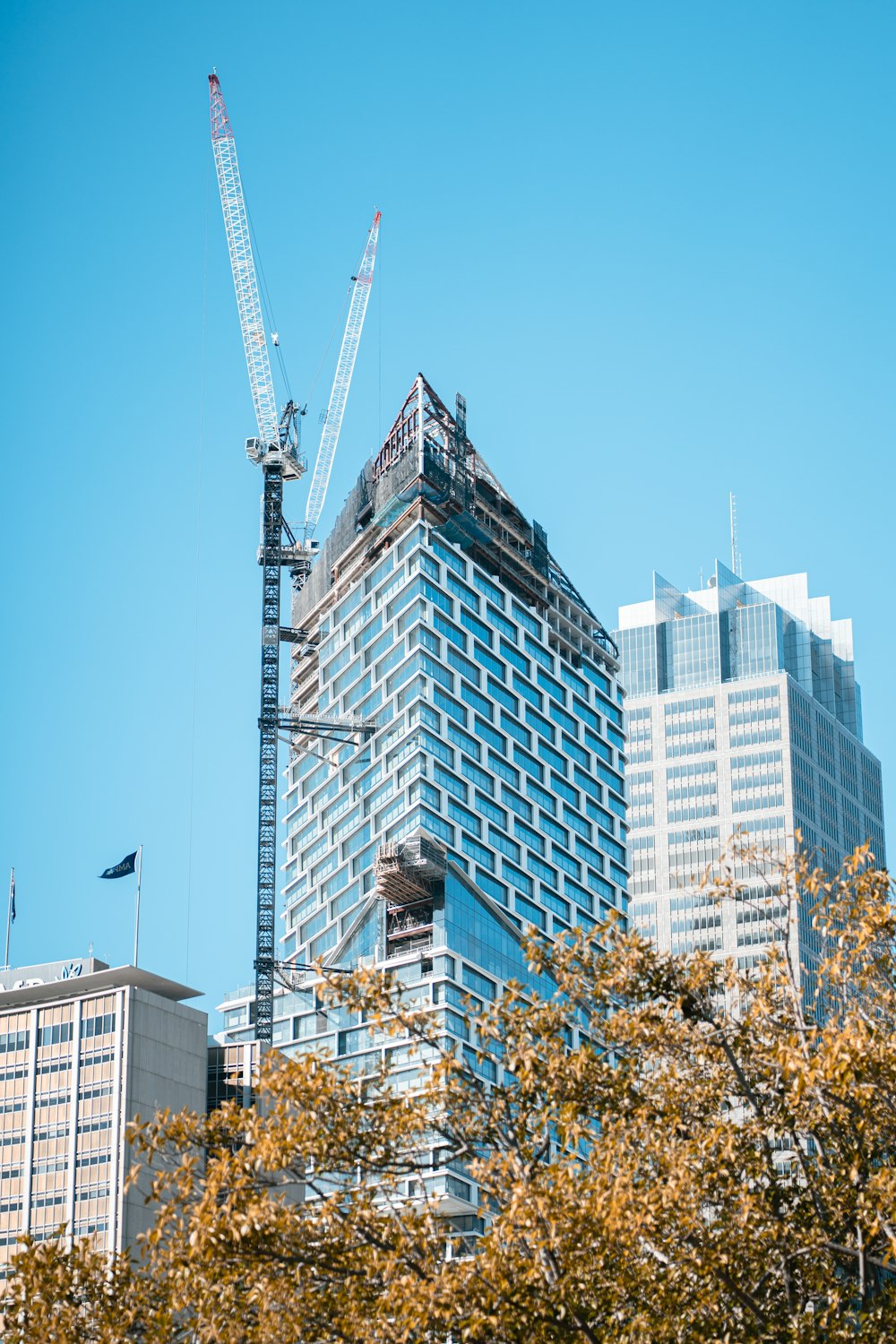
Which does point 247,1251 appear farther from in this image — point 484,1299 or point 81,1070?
point 81,1070

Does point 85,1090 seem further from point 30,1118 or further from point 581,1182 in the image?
point 581,1182

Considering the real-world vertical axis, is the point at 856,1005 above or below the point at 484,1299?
above

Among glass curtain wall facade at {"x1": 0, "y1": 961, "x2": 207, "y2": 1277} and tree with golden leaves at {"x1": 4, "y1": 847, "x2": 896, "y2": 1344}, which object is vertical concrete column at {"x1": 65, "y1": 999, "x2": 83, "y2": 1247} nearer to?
glass curtain wall facade at {"x1": 0, "y1": 961, "x2": 207, "y2": 1277}

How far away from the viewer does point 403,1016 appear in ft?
125

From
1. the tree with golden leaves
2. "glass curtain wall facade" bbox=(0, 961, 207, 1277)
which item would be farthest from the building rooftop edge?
the tree with golden leaves

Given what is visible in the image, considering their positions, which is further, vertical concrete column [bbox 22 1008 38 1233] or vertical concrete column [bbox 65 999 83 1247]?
vertical concrete column [bbox 22 1008 38 1233]

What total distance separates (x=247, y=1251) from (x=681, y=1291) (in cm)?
768

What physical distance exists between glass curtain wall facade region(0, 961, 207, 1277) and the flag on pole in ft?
34.9

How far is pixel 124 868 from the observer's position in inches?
6703

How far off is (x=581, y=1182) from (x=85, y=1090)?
144 metres

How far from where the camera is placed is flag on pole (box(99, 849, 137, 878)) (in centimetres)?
16988

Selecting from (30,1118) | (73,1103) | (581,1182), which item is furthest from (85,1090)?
(581,1182)

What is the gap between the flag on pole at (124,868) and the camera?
169875 millimetres

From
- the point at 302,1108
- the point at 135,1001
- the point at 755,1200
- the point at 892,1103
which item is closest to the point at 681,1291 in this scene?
the point at 755,1200
